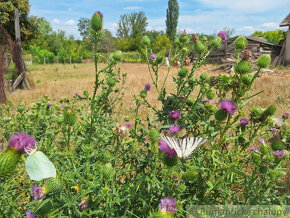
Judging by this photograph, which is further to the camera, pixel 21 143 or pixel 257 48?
pixel 257 48

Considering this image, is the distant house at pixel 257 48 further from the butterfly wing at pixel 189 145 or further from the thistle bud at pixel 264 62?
the butterfly wing at pixel 189 145

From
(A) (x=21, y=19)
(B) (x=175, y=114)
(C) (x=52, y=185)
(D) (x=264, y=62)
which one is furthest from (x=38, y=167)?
(A) (x=21, y=19)

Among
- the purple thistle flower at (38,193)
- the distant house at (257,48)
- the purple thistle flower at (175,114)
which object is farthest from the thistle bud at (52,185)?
the distant house at (257,48)

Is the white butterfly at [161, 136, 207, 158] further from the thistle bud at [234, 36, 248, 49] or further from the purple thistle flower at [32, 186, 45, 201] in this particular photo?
the thistle bud at [234, 36, 248, 49]

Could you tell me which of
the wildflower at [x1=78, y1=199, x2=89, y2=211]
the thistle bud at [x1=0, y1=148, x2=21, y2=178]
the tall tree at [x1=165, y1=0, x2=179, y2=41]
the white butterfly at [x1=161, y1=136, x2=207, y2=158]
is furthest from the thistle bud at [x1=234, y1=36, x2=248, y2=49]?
the tall tree at [x1=165, y1=0, x2=179, y2=41]

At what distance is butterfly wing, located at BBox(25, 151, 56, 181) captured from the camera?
800 millimetres

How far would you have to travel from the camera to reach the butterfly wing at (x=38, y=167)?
2.62ft

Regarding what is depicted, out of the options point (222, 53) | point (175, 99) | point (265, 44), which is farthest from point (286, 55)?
point (175, 99)

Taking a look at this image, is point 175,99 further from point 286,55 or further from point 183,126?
point 286,55

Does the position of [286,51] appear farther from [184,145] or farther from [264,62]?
[184,145]

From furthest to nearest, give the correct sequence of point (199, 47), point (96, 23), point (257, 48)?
point (257, 48) < point (199, 47) < point (96, 23)

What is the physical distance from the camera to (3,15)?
12602 mm

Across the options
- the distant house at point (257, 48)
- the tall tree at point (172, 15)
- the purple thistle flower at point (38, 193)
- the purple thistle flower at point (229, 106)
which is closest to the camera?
the purple thistle flower at point (38, 193)

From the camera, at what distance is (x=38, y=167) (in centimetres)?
81
